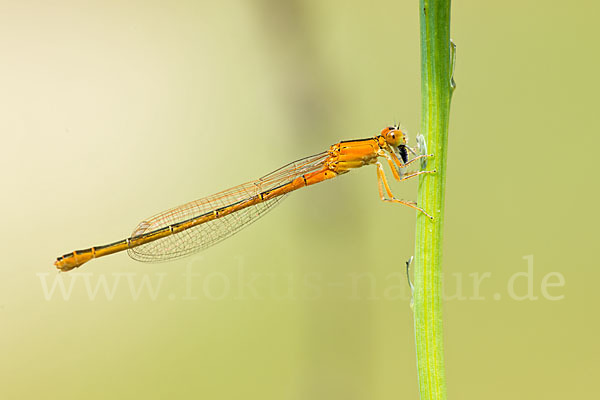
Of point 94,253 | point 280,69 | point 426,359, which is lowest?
point 426,359

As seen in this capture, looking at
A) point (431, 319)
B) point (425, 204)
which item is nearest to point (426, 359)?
point (431, 319)

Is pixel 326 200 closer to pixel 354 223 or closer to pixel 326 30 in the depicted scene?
pixel 354 223

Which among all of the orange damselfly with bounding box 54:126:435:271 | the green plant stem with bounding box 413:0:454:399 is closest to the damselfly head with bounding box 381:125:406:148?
the orange damselfly with bounding box 54:126:435:271

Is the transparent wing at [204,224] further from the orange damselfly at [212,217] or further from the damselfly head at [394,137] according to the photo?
the damselfly head at [394,137]

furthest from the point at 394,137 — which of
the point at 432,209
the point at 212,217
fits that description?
the point at 212,217

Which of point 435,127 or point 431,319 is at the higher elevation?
point 435,127

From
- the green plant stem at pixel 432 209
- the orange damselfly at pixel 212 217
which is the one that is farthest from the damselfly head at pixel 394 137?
the green plant stem at pixel 432 209

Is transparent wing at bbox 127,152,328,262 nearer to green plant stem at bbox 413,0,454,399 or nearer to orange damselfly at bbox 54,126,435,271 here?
orange damselfly at bbox 54,126,435,271

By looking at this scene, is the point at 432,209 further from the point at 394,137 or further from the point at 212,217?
the point at 212,217
